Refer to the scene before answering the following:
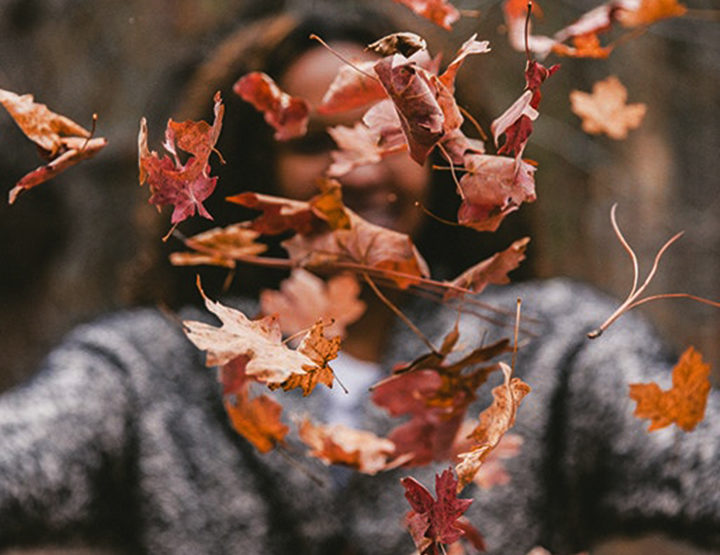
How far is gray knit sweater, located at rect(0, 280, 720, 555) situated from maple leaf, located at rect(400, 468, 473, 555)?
1.25ft

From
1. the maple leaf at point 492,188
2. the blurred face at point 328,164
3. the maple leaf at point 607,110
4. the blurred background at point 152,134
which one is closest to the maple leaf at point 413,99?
the maple leaf at point 492,188

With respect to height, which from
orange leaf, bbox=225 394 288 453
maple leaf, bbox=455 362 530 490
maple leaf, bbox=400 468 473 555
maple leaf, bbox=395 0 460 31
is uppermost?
maple leaf, bbox=395 0 460 31

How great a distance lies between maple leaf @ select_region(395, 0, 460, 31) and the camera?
→ 10.2 inches

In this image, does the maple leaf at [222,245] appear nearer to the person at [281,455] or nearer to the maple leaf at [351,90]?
the maple leaf at [351,90]

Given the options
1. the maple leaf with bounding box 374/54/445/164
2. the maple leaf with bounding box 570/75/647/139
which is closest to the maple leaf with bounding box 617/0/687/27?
the maple leaf with bounding box 570/75/647/139

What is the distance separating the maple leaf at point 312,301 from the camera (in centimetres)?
35

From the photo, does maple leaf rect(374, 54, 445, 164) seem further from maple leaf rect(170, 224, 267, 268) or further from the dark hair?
the dark hair

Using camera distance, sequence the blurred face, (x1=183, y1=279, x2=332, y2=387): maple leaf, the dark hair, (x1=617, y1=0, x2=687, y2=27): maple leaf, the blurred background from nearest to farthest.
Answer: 1. (x1=183, y1=279, x2=332, y2=387): maple leaf
2. (x1=617, y1=0, x2=687, y2=27): maple leaf
3. the blurred face
4. the dark hair
5. the blurred background

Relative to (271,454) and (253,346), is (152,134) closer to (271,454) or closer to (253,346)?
(271,454)

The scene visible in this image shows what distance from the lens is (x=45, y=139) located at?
0.23 metres

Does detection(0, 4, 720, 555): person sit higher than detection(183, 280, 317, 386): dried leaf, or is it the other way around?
detection(183, 280, 317, 386): dried leaf

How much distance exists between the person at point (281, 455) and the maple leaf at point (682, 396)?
279 mm

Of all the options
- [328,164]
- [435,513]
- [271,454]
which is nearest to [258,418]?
[435,513]

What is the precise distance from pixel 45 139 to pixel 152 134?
970 mm
